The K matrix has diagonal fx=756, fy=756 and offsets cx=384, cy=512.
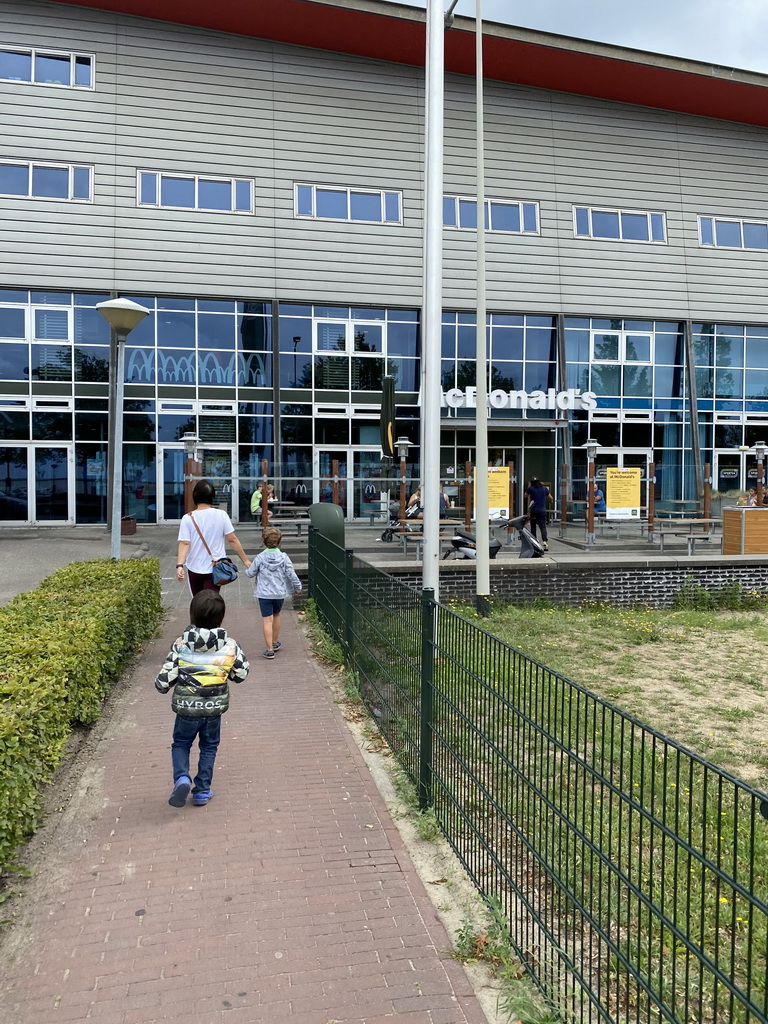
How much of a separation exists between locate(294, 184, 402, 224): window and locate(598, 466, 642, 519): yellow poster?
11.7 meters

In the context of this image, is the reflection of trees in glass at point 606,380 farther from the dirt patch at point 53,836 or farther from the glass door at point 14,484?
the dirt patch at point 53,836

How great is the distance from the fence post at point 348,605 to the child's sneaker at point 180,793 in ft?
9.37

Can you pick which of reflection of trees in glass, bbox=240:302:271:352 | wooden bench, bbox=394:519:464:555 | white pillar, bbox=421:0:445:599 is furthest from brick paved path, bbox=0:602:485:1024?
reflection of trees in glass, bbox=240:302:271:352

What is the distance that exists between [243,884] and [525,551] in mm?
11694

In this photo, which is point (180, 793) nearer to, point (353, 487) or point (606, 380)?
point (353, 487)

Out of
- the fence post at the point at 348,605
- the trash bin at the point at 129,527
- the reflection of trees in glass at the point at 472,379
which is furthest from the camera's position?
the reflection of trees in glass at the point at 472,379

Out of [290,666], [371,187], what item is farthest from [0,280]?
[290,666]

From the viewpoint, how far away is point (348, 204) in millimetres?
24562

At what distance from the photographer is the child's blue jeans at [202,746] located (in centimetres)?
462

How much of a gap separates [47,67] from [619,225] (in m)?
19.3

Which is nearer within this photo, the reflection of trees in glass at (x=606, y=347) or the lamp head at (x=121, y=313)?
the lamp head at (x=121, y=313)

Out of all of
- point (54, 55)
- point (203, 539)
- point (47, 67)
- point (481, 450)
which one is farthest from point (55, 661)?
point (54, 55)

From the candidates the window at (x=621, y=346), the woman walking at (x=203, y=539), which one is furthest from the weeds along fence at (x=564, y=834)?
the window at (x=621, y=346)

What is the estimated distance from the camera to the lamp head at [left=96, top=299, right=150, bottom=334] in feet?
29.8
